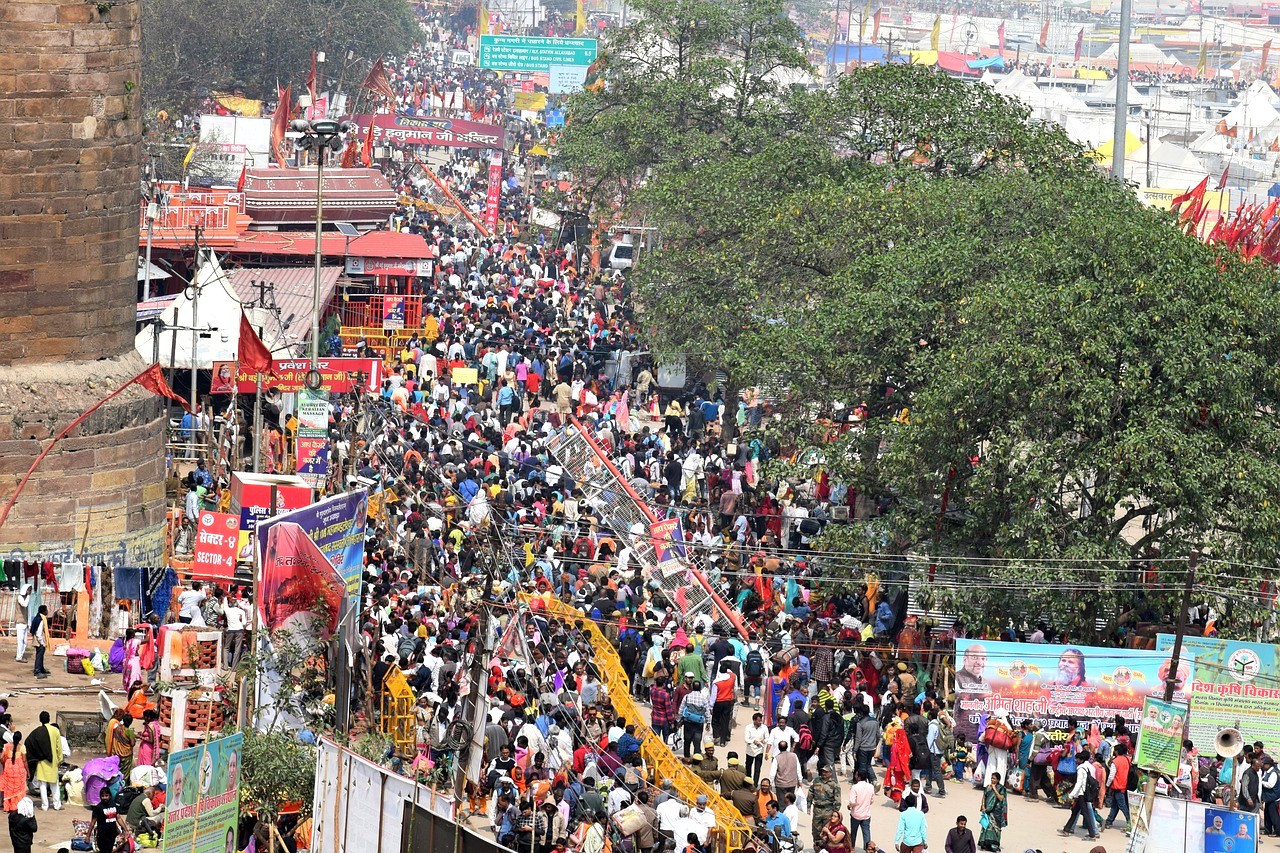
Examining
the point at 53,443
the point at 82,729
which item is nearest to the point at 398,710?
the point at 82,729

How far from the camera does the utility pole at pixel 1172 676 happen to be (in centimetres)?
1659

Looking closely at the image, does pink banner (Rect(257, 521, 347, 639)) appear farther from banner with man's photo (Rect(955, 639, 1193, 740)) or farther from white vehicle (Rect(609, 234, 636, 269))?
white vehicle (Rect(609, 234, 636, 269))

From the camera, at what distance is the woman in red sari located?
20.6 metres

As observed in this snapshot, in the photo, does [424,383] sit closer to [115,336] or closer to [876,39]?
[115,336]

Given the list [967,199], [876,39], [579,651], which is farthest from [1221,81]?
[579,651]

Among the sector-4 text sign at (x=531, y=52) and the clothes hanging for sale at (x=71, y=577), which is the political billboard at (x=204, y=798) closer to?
the clothes hanging for sale at (x=71, y=577)

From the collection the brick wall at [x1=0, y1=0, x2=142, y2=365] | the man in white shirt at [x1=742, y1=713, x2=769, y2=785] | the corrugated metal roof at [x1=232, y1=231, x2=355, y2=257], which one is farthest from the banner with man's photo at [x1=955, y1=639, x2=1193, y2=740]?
the corrugated metal roof at [x1=232, y1=231, x2=355, y2=257]

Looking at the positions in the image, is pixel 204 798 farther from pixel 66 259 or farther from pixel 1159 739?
pixel 66 259

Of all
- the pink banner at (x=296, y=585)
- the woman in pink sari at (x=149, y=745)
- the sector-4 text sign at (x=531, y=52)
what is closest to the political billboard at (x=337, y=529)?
the pink banner at (x=296, y=585)

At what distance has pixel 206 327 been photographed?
1247 inches

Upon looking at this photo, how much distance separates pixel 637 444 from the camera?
33469 millimetres

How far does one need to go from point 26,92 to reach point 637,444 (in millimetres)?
12893

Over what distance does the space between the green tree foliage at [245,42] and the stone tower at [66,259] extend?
48530 millimetres

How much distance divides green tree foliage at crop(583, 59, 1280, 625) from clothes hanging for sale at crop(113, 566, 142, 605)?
870cm
